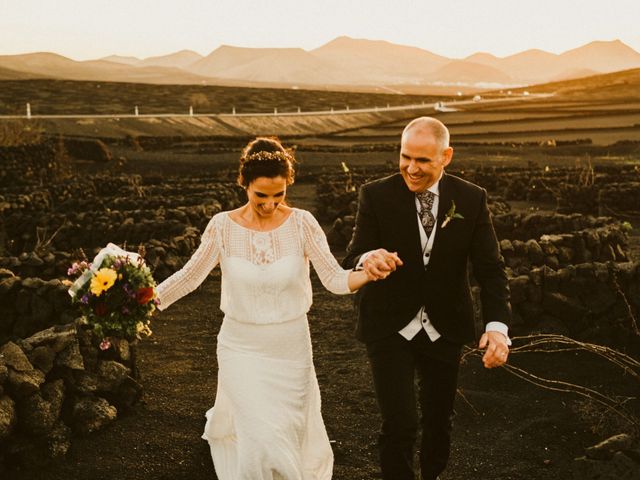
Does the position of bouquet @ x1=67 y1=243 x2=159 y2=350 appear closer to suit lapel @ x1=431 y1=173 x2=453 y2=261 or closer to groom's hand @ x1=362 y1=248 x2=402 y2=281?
groom's hand @ x1=362 y1=248 x2=402 y2=281

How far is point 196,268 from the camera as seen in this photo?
4.54m

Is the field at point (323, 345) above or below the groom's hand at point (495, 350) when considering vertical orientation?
below

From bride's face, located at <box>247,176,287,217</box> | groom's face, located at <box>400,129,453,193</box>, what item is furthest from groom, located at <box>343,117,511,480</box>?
bride's face, located at <box>247,176,287,217</box>

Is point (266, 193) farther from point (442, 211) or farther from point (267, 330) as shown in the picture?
point (442, 211)

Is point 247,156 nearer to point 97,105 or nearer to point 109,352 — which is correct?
point 109,352

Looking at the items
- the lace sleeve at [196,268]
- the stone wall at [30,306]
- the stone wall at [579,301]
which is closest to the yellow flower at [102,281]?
the lace sleeve at [196,268]

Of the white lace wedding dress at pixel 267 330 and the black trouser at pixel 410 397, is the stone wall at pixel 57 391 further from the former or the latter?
the black trouser at pixel 410 397

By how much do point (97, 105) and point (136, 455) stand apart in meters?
80.4

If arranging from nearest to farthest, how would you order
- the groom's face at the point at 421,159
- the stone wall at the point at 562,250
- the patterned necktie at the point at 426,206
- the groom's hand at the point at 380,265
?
the groom's hand at the point at 380,265, the groom's face at the point at 421,159, the patterned necktie at the point at 426,206, the stone wall at the point at 562,250

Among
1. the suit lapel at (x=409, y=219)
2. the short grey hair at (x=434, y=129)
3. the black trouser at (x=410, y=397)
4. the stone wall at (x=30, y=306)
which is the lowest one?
the stone wall at (x=30, y=306)

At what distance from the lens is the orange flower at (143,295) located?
4.55 meters

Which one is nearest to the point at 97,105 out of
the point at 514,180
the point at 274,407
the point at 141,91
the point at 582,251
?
the point at 141,91

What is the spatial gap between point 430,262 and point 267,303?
3.35ft

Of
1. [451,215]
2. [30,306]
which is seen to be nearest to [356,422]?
[451,215]
